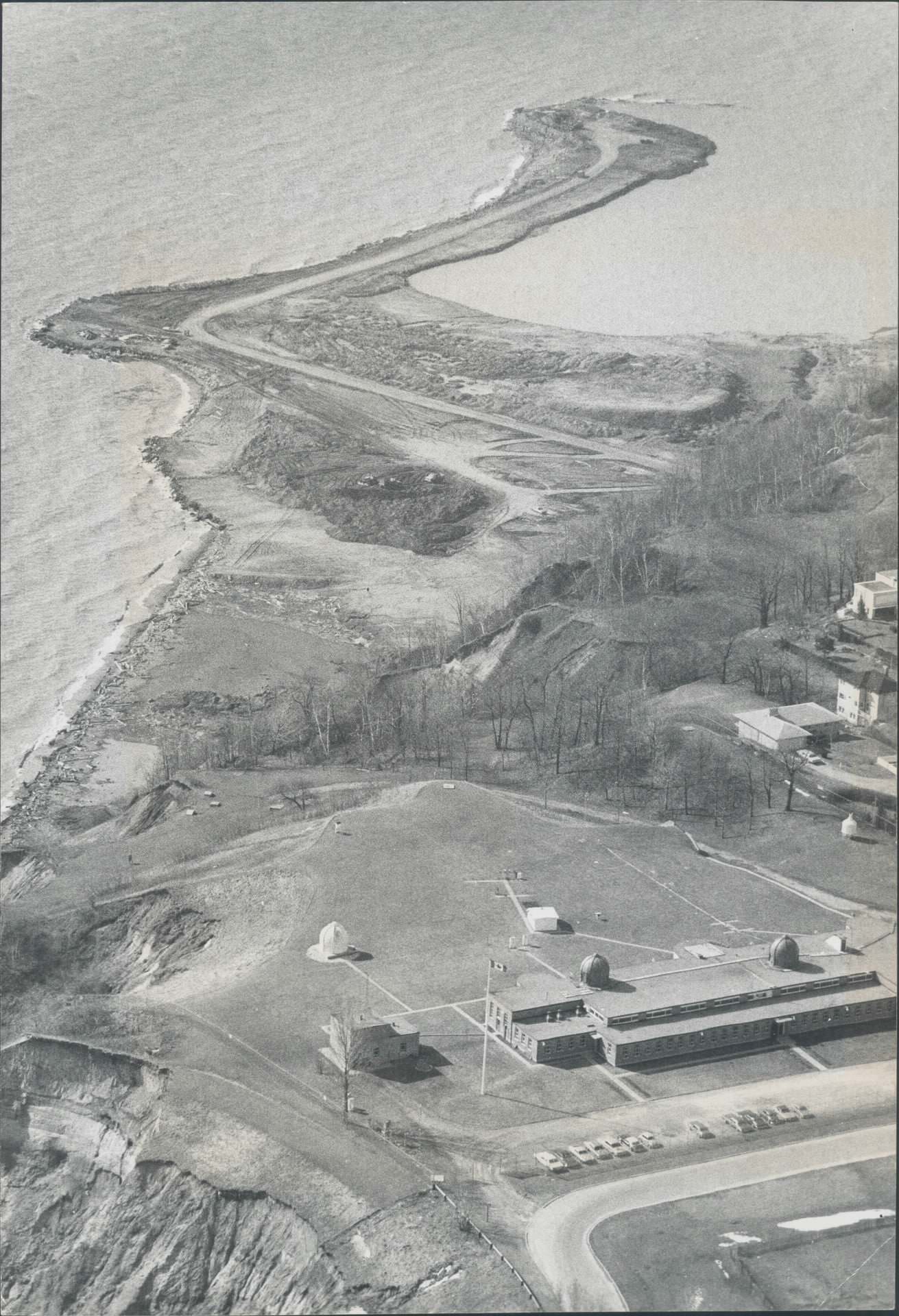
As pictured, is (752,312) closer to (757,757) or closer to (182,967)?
(757,757)

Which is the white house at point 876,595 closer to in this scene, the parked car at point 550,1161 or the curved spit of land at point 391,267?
the parked car at point 550,1161

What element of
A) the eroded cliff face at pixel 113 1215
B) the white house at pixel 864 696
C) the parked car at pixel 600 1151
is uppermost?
the white house at pixel 864 696

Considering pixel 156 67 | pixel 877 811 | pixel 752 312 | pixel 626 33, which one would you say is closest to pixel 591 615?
pixel 877 811

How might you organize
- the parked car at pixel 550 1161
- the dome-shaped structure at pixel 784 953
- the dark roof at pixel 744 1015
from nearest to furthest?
the parked car at pixel 550 1161 → the dark roof at pixel 744 1015 → the dome-shaped structure at pixel 784 953

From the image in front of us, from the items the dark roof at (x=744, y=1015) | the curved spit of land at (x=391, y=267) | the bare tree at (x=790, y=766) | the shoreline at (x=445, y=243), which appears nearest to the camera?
the dark roof at (x=744, y=1015)

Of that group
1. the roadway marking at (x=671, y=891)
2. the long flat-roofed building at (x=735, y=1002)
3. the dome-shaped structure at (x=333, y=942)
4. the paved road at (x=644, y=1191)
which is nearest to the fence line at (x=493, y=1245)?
the paved road at (x=644, y=1191)

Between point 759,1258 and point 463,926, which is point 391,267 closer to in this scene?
point 463,926

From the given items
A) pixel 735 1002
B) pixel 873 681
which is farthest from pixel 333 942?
pixel 873 681

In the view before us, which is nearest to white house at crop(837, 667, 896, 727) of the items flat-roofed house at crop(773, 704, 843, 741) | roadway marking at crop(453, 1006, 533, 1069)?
flat-roofed house at crop(773, 704, 843, 741)
